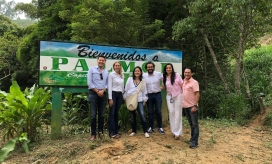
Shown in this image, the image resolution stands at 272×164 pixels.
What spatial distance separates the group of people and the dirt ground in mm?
232

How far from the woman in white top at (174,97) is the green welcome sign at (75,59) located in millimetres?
1219

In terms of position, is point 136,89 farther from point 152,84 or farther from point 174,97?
point 174,97

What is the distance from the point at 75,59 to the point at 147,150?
239 centimetres

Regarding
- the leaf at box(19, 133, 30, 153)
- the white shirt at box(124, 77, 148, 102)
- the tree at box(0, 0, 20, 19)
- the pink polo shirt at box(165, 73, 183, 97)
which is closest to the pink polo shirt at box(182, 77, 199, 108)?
the pink polo shirt at box(165, 73, 183, 97)

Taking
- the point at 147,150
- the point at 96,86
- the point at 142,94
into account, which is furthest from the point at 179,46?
the point at 147,150

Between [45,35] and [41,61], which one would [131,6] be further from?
[45,35]

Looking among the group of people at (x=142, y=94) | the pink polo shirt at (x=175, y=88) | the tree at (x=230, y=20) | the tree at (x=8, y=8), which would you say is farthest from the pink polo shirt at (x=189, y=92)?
the tree at (x=8, y=8)

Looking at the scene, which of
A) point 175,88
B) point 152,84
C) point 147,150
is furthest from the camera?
point 152,84

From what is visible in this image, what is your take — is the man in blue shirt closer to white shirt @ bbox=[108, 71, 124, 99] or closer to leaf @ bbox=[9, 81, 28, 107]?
white shirt @ bbox=[108, 71, 124, 99]

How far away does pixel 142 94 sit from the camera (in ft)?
16.7

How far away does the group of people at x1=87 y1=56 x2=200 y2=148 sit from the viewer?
4.71 m

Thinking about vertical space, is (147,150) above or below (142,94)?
below

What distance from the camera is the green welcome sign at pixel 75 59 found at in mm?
5117

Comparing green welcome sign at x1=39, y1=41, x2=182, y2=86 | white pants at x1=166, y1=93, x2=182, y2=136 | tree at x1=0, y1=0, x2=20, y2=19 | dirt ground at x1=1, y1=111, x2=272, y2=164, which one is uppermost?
tree at x1=0, y1=0, x2=20, y2=19
